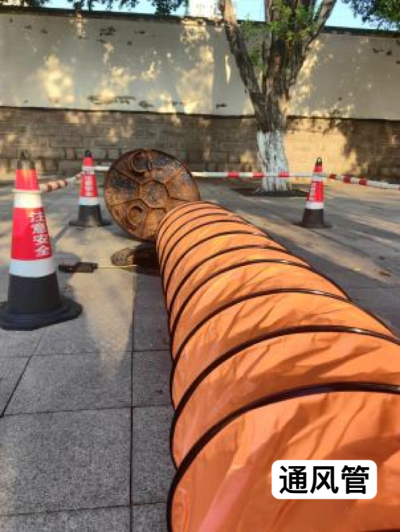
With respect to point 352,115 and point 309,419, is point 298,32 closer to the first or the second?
point 352,115

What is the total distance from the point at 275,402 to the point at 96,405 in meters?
1.73

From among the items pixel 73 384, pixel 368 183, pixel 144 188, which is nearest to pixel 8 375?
pixel 73 384

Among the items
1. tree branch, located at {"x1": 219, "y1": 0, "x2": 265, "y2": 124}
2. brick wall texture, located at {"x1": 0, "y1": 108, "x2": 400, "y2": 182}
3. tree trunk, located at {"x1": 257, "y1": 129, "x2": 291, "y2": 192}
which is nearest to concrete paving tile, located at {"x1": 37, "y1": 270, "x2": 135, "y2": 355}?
tree trunk, located at {"x1": 257, "y1": 129, "x2": 291, "y2": 192}

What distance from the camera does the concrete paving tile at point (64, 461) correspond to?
2150 millimetres

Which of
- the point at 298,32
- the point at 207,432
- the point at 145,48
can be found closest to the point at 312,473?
the point at 207,432

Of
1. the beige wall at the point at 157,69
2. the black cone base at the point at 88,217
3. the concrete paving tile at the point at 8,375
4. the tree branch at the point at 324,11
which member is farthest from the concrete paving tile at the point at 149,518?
the beige wall at the point at 157,69

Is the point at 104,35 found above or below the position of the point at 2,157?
above

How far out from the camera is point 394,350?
167 cm

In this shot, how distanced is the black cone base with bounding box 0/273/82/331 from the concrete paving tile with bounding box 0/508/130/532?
2033mm

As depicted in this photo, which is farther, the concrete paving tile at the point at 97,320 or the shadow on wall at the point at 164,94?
the shadow on wall at the point at 164,94

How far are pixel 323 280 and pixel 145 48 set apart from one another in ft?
56.9

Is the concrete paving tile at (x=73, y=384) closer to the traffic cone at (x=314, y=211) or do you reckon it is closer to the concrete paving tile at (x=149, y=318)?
the concrete paving tile at (x=149, y=318)

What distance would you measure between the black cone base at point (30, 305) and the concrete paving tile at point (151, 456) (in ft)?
5.01

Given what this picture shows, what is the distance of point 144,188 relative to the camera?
22.2ft
